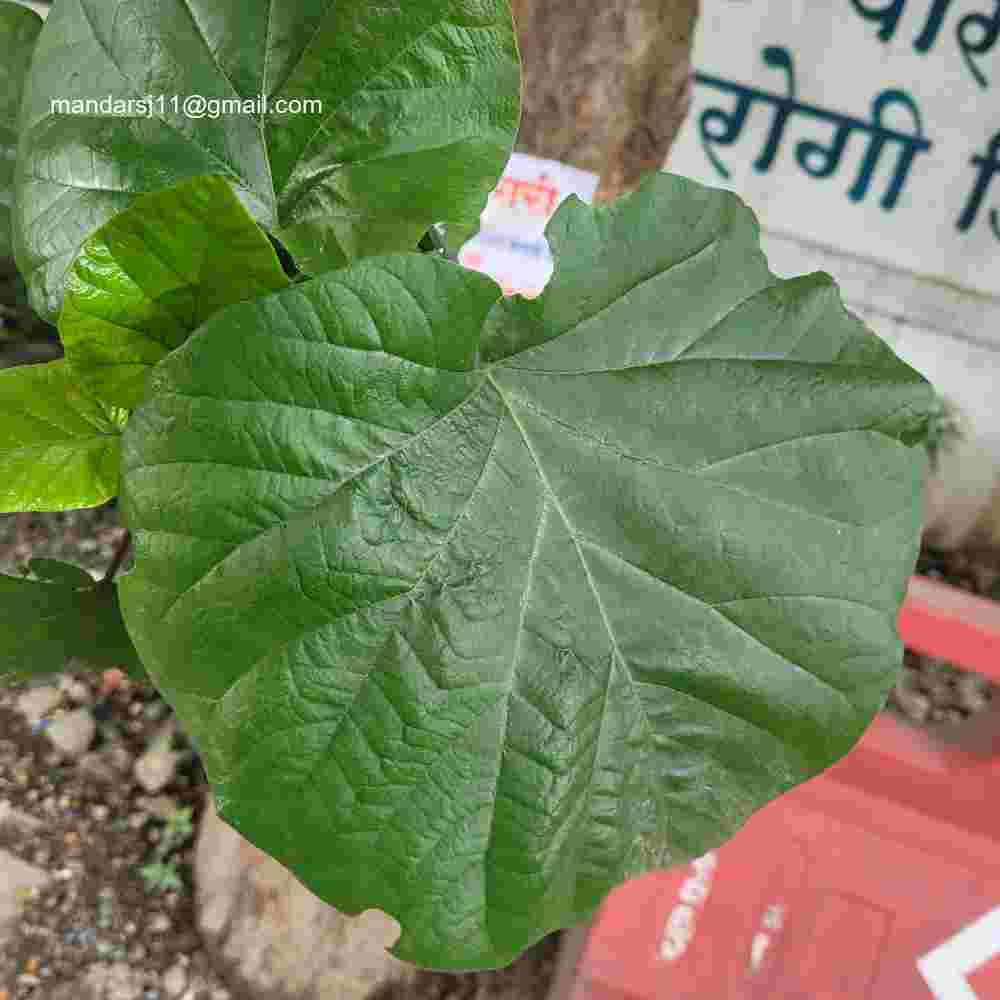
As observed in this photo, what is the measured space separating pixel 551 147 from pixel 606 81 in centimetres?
11

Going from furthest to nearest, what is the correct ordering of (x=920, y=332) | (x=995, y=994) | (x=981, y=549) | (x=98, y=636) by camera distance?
(x=981, y=549) < (x=920, y=332) < (x=995, y=994) < (x=98, y=636)

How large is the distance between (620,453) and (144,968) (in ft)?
5.06

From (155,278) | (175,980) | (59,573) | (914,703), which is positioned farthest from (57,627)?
(914,703)

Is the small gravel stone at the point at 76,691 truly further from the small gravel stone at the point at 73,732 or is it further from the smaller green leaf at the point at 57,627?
Answer: the smaller green leaf at the point at 57,627

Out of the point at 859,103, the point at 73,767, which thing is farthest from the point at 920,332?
the point at 73,767

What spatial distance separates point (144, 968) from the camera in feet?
5.50

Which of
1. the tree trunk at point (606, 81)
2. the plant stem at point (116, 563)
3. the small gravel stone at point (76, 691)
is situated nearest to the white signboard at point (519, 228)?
the tree trunk at point (606, 81)

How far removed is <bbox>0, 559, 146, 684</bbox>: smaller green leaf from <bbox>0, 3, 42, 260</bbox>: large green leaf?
0.23m

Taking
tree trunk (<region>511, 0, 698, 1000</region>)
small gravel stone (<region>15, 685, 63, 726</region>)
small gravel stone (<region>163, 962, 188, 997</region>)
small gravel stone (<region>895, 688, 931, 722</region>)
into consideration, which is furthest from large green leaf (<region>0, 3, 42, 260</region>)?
small gravel stone (<region>895, 688, 931, 722</region>)

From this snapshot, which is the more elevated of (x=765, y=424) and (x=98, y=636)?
(x=765, y=424)

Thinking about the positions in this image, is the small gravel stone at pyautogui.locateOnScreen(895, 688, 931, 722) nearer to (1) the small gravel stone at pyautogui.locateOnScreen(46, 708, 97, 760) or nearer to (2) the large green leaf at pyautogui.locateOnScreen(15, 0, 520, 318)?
(1) the small gravel stone at pyautogui.locateOnScreen(46, 708, 97, 760)

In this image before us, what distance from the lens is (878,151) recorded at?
7.77 feet

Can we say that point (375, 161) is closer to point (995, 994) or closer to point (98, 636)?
point (98, 636)

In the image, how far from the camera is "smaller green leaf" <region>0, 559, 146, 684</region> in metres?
0.59
